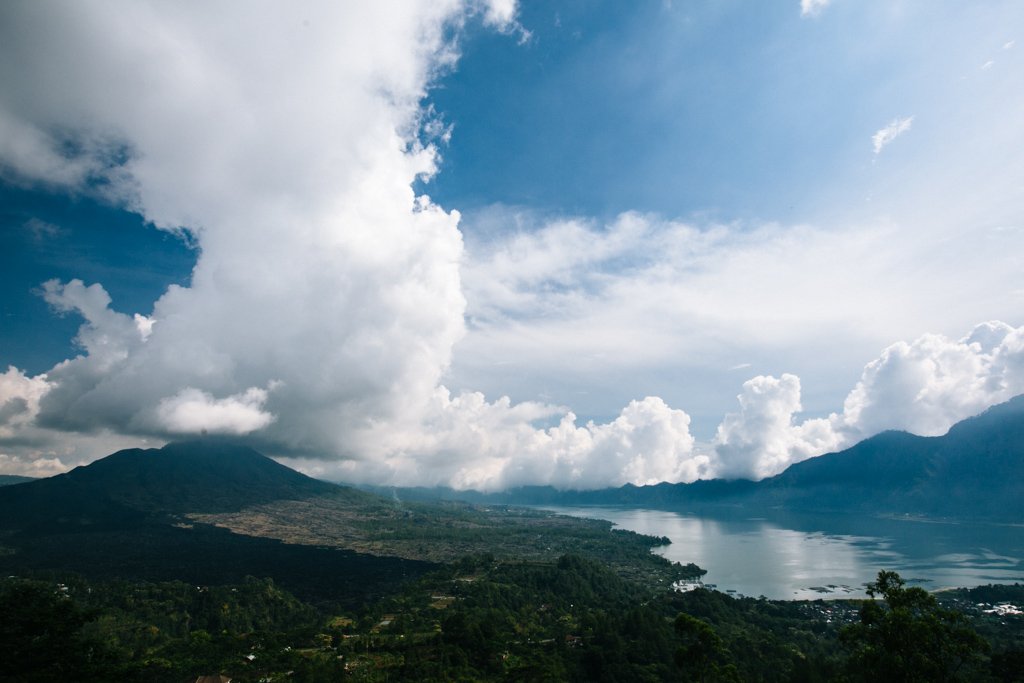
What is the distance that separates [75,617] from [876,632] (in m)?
48.8

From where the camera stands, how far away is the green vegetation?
82.0 ft

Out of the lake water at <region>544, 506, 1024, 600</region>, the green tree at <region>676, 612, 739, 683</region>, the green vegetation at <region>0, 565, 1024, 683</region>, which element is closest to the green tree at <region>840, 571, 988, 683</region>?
the green vegetation at <region>0, 565, 1024, 683</region>

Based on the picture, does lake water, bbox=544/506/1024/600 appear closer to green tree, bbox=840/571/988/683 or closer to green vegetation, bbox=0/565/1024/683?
green vegetation, bbox=0/565/1024/683

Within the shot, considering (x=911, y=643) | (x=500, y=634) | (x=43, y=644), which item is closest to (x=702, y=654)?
(x=911, y=643)

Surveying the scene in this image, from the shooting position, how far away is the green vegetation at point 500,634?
24984mm

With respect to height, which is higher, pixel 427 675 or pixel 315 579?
pixel 427 675

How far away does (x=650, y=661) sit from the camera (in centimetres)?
5891

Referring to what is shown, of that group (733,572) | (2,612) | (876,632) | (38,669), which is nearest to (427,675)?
(38,669)

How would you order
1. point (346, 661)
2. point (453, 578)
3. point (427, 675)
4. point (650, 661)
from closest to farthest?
point (427, 675) < point (346, 661) < point (650, 661) < point (453, 578)

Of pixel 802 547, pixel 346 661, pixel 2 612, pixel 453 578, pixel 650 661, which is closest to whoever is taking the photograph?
pixel 2 612

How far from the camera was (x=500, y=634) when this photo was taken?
2576 inches

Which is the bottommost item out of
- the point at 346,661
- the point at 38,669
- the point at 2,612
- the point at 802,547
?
the point at 802,547

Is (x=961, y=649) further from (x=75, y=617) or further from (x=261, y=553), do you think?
(x=261, y=553)

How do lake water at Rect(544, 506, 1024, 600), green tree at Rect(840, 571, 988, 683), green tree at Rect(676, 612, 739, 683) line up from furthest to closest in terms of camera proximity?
lake water at Rect(544, 506, 1024, 600) < green tree at Rect(676, 612, 739, 683) < green tree at Rect(840, 571, 988, 683)
